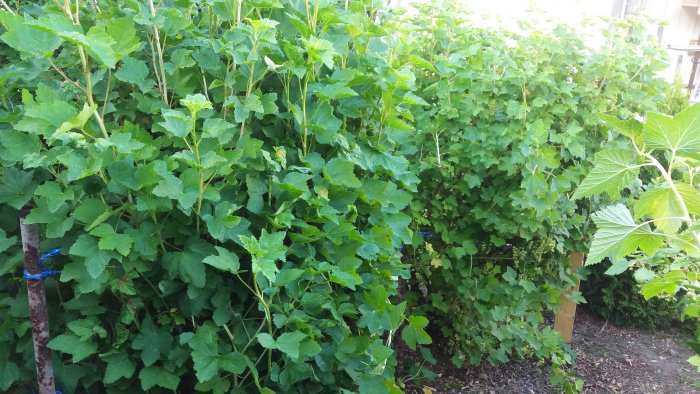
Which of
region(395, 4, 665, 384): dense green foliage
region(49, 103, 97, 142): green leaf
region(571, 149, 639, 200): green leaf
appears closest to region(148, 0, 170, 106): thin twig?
region(49, 103, 97, 142): green leaf

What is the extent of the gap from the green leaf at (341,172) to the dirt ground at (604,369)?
74.3 inches

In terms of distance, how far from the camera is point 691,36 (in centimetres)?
1174

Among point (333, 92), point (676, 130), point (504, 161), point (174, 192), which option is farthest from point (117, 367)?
point (504, 161)

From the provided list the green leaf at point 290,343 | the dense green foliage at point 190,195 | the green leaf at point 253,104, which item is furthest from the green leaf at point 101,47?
the green leaf at point 290,343

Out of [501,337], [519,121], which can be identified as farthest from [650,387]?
[519,121]

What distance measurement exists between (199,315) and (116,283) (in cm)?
27

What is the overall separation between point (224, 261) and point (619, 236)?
35.5 inches

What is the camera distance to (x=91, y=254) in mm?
1479

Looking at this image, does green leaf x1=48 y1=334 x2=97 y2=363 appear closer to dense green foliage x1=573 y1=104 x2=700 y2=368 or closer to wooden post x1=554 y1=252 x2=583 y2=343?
dense green foliage x1=573 y1=104 x2=700 y2=368

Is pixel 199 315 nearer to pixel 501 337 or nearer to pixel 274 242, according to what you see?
pixel 274 242

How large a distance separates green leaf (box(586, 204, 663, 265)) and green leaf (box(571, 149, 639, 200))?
63 mm

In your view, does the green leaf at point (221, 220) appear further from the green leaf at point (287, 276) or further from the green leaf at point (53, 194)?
the green leaf at point (53, 194)

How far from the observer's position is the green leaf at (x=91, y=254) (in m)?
1.46

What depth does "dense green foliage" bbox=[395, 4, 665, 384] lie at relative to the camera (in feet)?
10.3
